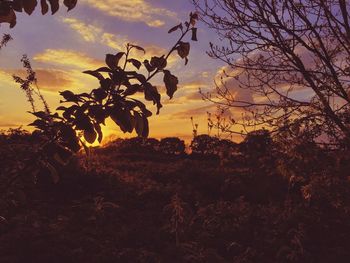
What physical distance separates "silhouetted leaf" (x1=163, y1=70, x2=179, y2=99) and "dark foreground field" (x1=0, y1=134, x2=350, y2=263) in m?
4.91

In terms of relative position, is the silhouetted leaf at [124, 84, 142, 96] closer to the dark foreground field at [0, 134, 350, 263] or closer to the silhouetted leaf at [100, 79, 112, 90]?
the silhouetted leaf at [100, 79, 112, 90]

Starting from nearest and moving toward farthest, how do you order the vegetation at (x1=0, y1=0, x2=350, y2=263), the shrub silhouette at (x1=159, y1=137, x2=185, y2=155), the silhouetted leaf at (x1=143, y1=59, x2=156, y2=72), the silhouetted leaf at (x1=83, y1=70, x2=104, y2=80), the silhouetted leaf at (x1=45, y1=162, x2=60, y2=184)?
the silhouetted leaf at (x1=83, y1=70, x2=104, y2=80) < the silhouetted leaf at (x1=143, y1=59, x2=156, y2=72) < the silhouetted leaf at (x1=45, y1=162, x2=60, y2=184) < the vegetation at (x1=0, y1=0, x2=350, y2=263) < the shrub silhouette at (x1=159, y1=137, x2=185, y2=155)

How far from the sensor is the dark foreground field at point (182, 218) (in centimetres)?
748

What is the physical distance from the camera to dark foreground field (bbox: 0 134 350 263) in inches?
295

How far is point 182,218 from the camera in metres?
8.52

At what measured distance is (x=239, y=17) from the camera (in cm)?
719

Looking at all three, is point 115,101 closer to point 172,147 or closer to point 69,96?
point 69,96

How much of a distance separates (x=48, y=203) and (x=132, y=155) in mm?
10085

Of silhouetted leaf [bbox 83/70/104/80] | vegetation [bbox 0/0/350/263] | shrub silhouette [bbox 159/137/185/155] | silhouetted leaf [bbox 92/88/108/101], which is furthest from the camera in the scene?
shrub silhouette [bbox 159/137/185/155]

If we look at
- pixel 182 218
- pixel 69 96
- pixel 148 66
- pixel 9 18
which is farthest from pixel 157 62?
pixel 182 218

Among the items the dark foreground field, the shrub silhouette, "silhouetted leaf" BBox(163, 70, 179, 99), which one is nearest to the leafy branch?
"silhouetted leaf" BBox(163, 70, 179, 99)

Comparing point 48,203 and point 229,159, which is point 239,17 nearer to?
point 229,159

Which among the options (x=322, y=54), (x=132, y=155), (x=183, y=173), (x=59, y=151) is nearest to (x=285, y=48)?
(x=322, y=54)

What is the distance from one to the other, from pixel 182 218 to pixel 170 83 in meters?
6.70
